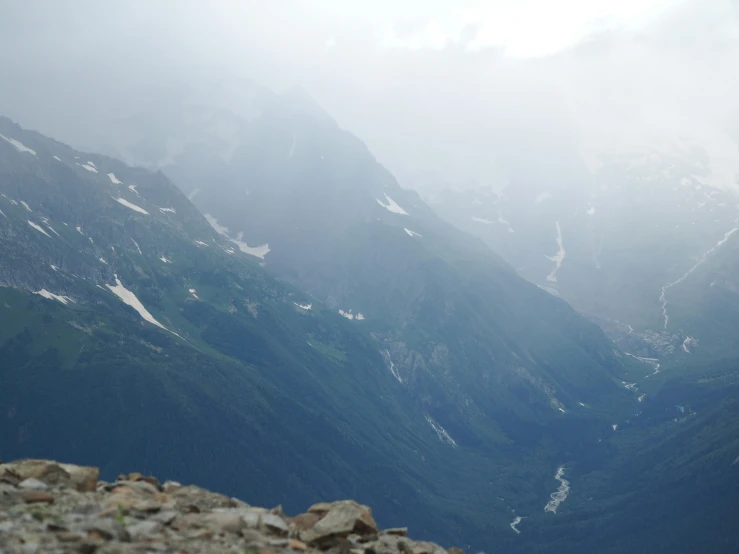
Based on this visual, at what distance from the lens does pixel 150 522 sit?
3045 cm

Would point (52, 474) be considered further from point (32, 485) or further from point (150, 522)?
point (150, 522)

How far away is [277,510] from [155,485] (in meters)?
6.85

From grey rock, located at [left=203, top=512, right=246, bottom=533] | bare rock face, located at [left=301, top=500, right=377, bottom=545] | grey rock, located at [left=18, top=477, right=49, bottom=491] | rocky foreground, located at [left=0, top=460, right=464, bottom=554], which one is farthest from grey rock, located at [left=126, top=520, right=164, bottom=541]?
bare rock face, located at [left=301, top=500, right=377, bottom=545]

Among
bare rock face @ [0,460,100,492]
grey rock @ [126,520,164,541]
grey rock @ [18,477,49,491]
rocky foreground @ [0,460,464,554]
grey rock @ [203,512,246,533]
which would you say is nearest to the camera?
rocky foreground @ [0,460,464,554]

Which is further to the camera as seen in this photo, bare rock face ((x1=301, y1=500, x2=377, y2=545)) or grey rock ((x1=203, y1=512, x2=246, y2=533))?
bare rock face ((x1=301, y1=500, x2=377, y2=545))

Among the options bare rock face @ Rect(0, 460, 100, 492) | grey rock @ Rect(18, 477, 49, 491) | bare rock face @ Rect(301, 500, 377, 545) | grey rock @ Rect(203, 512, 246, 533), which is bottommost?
grey rock @ Rect(18, 477, 49, 491)

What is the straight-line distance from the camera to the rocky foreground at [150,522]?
2769 centimetres

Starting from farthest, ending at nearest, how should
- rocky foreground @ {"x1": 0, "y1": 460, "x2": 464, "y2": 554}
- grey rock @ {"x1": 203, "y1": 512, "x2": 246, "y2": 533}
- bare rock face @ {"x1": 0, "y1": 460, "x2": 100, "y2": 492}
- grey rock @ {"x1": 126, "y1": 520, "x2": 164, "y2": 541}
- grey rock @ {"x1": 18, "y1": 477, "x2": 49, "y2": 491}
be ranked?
bare rock face @ {"x1": 0, "y1": 460, "x2": 100, "y2": 492} → grey rock @ {"x1": 18, "y1": 477, "x2": 49, "y2": 491} → grey rock @ {"x1": 203, "y1": 512, "x2": 246, "y2": 533} → grey rock @ {"x1": 126, "y1": 520, "x2": 164, "y2": 541} → rocky foreground @ {"x1": 0, "y1": 460, "x2": 464, "y2": 554}

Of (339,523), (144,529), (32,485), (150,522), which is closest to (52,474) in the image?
(32,485)

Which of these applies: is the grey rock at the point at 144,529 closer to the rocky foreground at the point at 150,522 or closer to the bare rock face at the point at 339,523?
the rocky foreground at the point at 150,522

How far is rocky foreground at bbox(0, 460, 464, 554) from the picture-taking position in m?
27.7

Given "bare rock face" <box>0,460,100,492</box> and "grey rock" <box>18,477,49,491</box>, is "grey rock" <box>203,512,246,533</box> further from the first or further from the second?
A: "grey rock" <box>18,477,49,491</box>

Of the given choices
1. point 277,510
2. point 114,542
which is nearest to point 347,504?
point 277,510

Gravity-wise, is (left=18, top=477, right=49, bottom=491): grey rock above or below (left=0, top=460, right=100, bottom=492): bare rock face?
below
